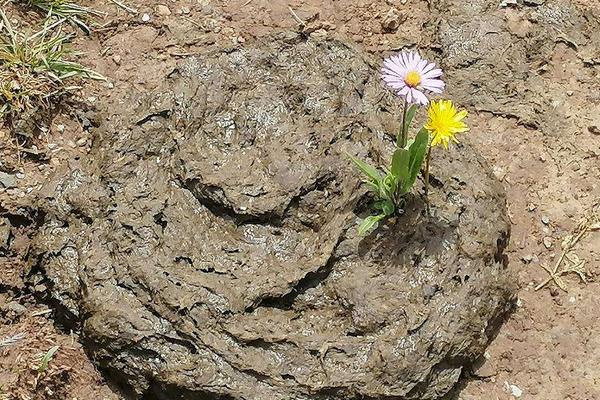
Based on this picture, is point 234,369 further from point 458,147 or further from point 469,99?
point 469,99

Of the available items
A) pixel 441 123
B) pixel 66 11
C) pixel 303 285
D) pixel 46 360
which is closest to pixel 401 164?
pixel 441 123

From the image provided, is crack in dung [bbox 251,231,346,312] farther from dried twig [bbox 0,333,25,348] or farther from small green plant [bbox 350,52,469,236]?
dried twig [bbox 0,333,25,348]

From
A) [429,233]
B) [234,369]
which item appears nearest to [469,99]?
[429,233]

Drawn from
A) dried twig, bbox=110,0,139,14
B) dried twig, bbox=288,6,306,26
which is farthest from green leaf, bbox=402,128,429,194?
dried twig, bbox=110,0,139,14

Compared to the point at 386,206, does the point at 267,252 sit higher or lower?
lower

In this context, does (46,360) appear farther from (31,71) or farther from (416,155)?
(416,155)

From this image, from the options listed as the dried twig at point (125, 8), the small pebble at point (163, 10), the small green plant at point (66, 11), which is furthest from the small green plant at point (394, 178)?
the small green plant at point (66, 11)

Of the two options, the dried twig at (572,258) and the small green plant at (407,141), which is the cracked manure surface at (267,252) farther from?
the dried twig at (572,258)
